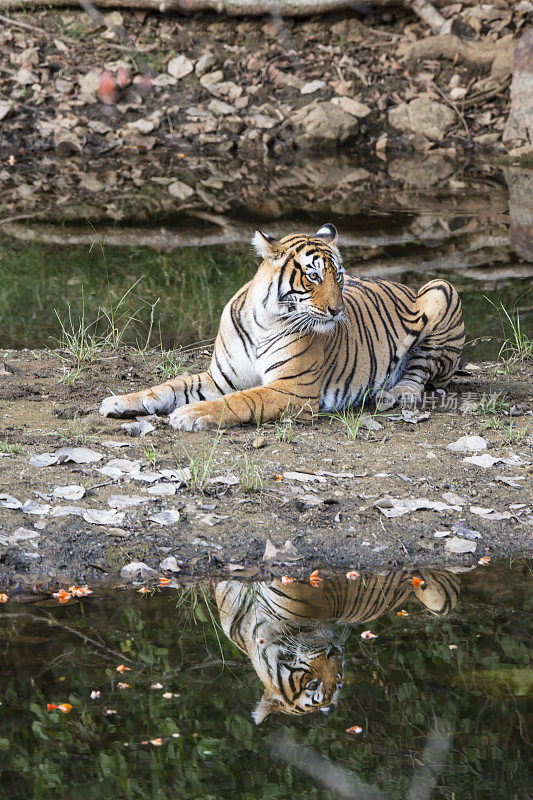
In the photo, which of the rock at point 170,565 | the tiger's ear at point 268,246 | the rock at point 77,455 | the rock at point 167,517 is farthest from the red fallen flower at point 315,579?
the tiger's ear at point 268,246

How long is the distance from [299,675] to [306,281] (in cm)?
254

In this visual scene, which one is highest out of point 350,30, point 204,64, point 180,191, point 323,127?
point 350,30

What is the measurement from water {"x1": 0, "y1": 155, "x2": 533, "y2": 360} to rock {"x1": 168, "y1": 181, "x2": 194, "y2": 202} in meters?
0.35

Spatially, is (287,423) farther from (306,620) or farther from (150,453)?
(306,620)

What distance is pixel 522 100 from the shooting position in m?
15.4

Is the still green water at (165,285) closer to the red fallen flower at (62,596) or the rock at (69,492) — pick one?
the rock at (69,492)

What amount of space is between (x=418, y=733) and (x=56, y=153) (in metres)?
13.9

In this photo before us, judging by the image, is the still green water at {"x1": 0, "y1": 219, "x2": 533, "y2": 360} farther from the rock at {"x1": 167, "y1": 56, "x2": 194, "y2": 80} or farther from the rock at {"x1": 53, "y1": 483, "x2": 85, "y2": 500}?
the rock at {"x1": 167, "y1": 56, "x2": 194, "y2": 80}

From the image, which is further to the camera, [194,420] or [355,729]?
[194,420]

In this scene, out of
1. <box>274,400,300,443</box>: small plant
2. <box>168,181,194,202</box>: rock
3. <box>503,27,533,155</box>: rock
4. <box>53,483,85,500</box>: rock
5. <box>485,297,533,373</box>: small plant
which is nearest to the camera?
<box>53,483,85,500</box>: rock

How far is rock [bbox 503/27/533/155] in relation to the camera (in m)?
15.4

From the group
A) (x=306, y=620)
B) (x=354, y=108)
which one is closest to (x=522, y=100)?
(x=354, y=108)

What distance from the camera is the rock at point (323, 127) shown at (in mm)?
15922

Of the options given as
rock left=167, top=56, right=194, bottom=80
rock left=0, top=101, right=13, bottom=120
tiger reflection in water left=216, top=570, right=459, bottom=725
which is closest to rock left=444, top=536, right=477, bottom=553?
tiger reflection in water left=216, top=570, right=459, bottom=725
